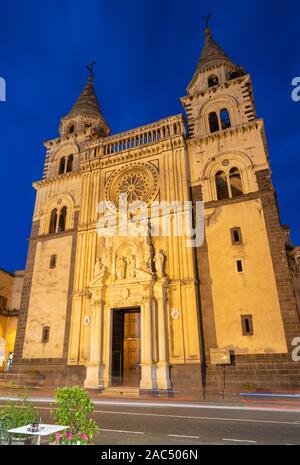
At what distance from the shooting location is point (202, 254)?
65.3 feet

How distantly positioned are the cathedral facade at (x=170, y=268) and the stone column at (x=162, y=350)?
7 cm

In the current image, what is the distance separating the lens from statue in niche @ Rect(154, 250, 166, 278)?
19.4m

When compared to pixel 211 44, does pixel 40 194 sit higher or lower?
lower

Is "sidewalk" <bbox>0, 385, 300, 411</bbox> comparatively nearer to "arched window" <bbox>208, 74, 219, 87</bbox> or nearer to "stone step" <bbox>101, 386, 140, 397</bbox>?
"stone step" <bbox>101, 386, 140, 397</bbox>

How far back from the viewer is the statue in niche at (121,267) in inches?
811

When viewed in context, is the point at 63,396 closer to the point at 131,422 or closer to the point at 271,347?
the point at 131,422

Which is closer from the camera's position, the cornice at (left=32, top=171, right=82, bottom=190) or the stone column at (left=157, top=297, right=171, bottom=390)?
the stone column at (left=157, top=297, right=171, bottom=390)

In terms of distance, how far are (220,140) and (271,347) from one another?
14542 millimetres

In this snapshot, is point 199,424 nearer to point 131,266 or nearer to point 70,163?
point 131,266

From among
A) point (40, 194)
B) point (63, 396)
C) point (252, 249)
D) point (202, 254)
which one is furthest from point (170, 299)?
point (40, 194)

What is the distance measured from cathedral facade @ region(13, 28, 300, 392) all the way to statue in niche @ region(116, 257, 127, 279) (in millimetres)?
71

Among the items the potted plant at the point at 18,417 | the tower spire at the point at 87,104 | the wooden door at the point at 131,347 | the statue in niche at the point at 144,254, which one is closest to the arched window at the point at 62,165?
the tower spire at the point at 87,104

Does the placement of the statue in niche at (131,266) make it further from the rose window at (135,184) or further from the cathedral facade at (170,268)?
the rose window at (135,184)

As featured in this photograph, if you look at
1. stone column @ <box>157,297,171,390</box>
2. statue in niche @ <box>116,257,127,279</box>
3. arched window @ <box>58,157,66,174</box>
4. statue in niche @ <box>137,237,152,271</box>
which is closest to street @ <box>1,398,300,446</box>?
stone column @ <box>157,297,171,390</box>
